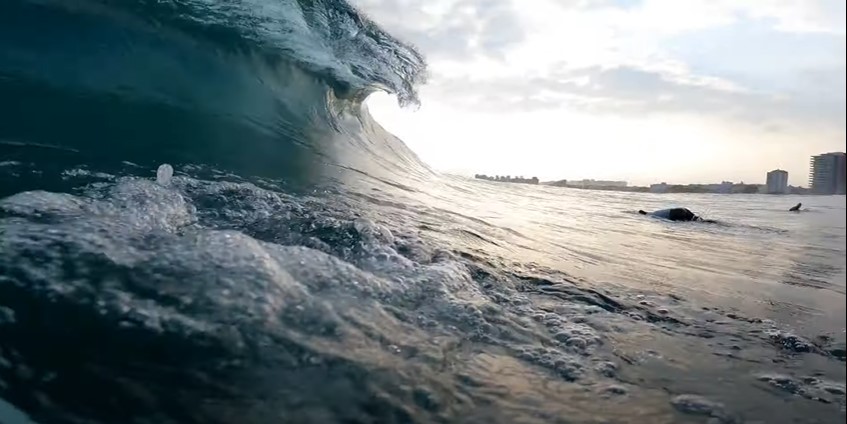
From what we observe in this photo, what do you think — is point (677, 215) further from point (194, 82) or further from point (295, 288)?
point (295, 288)

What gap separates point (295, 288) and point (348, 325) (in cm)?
36

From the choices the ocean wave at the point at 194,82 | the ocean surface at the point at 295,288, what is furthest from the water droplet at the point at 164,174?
the ocean wave at the point at 194,82

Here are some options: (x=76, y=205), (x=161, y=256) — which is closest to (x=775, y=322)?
(x=161, y=256)

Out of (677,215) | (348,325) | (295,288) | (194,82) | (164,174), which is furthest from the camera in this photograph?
(677,215)

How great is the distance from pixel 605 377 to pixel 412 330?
79 centimetres

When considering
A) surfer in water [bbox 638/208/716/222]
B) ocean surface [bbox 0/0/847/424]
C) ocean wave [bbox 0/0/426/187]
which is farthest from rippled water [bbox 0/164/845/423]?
surfer in water [bbox 638/208/716/222]

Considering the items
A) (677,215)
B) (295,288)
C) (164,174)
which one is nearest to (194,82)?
(164,174)

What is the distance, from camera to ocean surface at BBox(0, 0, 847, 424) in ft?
6.54

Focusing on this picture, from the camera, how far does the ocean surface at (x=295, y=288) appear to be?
1.99 metres

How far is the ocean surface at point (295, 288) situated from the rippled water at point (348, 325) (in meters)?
0.01

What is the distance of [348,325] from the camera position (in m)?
2.53

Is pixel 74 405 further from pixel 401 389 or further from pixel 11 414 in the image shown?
pixel 401 389

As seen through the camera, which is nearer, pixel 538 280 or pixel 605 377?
pixel 605 377

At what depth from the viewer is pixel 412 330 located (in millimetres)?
2602
